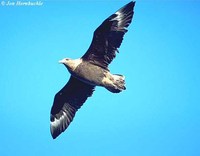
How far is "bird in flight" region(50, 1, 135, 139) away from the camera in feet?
27.4

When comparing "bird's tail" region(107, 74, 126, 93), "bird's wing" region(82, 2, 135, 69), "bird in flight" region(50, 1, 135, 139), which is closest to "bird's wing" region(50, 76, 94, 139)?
"bird in flight" region(50, 1, 135, 139)

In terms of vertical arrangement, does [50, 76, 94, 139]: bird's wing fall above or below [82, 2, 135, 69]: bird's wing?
below

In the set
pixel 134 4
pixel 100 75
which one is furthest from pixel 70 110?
pixel 134 4

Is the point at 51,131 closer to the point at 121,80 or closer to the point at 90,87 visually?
the point at 90,87

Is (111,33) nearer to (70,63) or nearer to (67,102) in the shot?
(70,63)

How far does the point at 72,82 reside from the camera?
9.39 meters

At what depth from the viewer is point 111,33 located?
8.40 meters

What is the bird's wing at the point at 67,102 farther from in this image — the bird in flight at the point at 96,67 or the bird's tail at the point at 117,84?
the bird's tail at the point at 117,84

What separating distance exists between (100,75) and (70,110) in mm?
1342

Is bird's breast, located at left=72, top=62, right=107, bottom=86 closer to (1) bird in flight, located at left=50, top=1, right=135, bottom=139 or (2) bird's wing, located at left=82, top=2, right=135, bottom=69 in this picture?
(1) bird in flight, located at left=50, top=1, right=135, bottom=139

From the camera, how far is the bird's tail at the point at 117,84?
340 inches

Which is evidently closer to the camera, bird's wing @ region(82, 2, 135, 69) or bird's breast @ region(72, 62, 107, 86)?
bird's wing @ region(82, 2, 135, 69)

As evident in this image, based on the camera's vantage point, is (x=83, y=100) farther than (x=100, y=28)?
Yes

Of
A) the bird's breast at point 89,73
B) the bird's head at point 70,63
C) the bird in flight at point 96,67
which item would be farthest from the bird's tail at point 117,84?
the bird's head at point 70,63
